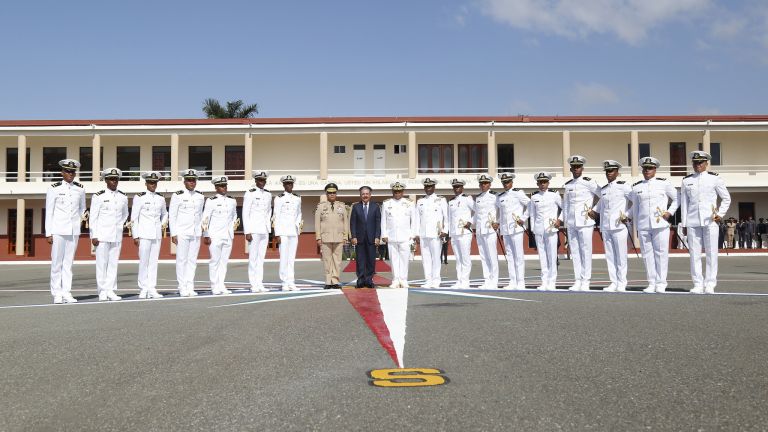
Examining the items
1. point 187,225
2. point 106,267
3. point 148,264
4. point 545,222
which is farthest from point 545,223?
point 106,267

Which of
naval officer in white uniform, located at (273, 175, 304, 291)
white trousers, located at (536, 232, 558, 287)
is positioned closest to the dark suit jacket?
naval officer in white uniform, located at (273, 175, 304, 291)

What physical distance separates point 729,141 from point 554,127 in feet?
32.4

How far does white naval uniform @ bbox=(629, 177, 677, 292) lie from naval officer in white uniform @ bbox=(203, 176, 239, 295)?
20.2 ft

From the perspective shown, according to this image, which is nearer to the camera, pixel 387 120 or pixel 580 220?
pixel 580 220

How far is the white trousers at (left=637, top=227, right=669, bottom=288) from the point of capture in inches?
337

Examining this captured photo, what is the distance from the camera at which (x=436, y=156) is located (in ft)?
104

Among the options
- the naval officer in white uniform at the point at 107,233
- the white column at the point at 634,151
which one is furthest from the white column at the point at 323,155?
the naval officer in white uniform at the point at 107,233

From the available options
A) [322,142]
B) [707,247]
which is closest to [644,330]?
[707,247]

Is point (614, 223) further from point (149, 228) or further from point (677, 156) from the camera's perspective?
point (677, 156)

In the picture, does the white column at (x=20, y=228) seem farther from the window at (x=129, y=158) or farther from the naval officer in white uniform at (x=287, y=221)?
the naval officer in white uniform at (x=287, y=221)

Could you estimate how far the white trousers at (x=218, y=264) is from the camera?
9.62m

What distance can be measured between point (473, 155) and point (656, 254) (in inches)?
916

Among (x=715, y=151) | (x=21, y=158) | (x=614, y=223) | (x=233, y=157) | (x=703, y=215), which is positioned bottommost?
(x=614, y=223)

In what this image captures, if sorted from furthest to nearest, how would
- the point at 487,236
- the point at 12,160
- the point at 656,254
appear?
the point at 12,160
the point at 487,236
the point at 656,254
